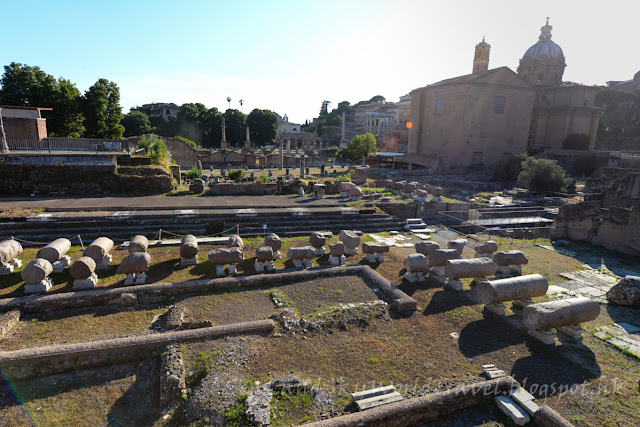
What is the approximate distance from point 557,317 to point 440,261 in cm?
340

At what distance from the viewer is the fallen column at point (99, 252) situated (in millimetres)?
9688

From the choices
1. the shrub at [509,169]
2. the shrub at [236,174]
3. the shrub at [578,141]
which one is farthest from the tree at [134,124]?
the shrub at [578,141]

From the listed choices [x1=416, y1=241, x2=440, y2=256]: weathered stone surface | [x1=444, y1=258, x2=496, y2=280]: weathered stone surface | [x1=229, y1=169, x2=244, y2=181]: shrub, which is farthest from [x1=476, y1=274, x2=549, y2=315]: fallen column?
[x1=229, y1=169, x2=244, y2=181]: shrub

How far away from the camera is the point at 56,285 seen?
888 centimetres

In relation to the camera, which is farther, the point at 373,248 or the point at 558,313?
the point at 373,248

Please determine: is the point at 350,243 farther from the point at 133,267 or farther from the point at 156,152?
→ the point at 156,152

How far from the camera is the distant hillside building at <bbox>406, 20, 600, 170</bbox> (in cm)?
3959

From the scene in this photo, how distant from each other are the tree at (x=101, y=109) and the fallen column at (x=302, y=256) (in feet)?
98.9

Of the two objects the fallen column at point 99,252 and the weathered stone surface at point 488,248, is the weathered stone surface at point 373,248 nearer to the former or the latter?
the weathered stone surface at point 488,248

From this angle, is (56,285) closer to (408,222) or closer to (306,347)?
(306,347)

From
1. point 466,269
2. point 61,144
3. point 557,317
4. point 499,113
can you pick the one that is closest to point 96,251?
point 466,269

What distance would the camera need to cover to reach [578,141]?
143 feet

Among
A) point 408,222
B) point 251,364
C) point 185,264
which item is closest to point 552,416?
point 251,364

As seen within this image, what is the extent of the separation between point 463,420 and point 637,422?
2554 mm
